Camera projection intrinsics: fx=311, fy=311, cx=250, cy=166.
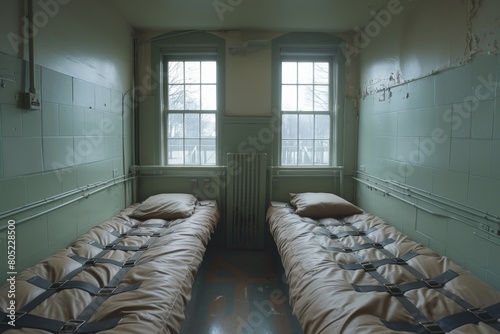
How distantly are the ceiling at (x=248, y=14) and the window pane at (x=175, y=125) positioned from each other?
1.04m

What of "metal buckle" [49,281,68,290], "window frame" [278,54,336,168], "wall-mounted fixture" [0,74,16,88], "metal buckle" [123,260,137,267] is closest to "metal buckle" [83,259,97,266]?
"metal buckle" [123,260,137,267]

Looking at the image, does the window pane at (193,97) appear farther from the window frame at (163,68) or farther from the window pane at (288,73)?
the window pane at (288,73)

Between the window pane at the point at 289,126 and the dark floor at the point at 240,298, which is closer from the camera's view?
the dark floor at the point at 240,298

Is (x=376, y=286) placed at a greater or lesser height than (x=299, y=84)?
lesser

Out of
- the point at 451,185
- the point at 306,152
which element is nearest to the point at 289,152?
the point at 306,152

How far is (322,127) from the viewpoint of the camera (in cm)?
395

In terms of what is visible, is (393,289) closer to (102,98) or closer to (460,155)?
(460,155)

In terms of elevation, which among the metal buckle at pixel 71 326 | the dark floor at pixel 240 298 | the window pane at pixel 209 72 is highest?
the window pane at pixel 209 72

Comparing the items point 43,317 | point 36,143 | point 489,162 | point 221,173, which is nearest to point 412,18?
point 489,162

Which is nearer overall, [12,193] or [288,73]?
[12,193]

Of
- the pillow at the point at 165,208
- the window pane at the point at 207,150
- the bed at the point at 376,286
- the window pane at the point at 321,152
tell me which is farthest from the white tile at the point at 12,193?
the window pane at the point at 321,152

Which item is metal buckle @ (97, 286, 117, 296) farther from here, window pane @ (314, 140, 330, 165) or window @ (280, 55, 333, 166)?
window pane @ (314, 140, 330, 165)

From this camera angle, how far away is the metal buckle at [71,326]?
1.37 metres

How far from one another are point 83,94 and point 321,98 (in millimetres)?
2672
